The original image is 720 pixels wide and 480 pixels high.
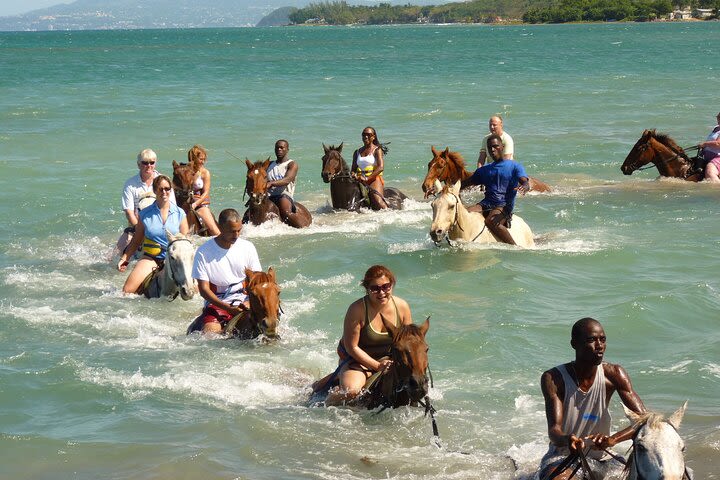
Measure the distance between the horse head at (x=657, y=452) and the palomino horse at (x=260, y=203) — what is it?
1050cm

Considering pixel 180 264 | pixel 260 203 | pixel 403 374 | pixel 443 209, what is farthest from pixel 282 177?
pixel 403 374

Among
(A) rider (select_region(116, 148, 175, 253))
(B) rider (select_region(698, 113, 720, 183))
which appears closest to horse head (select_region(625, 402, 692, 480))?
(A) rider (select_region(116, 148, 175, 253))

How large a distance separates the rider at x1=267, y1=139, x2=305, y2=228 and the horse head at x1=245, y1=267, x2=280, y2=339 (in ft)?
22.1

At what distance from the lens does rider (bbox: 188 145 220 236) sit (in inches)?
585

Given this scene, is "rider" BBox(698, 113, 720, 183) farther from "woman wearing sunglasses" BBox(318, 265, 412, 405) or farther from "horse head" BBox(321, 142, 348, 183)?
"woman wearing sunglasses" BBox(318, 265, 412, 405)

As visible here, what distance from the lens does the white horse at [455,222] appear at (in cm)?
1341

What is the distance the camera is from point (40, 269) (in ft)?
50.1

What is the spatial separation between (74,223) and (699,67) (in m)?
49.3

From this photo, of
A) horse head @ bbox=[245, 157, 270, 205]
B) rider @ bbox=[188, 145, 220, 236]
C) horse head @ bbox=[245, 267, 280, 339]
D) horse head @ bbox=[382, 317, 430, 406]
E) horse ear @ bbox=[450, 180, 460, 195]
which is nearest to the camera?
horse head @ bbox=[382, 317, 430, 406]

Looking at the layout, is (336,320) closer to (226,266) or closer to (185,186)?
(226,266)

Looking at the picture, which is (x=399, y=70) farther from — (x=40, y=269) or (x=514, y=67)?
(x=40, y=269)

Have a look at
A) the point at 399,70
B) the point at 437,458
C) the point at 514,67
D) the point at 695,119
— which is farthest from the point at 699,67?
the point at 437,458

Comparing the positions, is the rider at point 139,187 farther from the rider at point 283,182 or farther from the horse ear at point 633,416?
the horse ear at point 633,416

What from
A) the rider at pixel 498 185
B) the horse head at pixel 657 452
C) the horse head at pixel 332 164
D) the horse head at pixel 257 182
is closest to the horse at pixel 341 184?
the horse head at pixel 332 164
